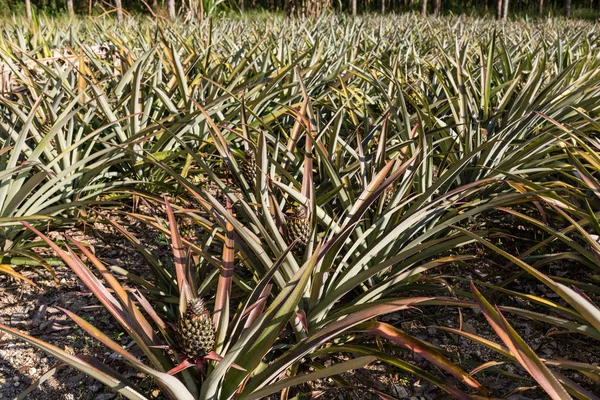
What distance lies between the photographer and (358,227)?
194cm

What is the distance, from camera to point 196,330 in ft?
4.25

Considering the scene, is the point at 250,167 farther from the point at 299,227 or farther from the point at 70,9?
the point at 70,9

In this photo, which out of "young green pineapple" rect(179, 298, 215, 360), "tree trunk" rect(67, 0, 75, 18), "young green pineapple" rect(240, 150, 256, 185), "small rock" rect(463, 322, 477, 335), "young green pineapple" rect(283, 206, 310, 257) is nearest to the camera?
"young green pineapple" rect(179, 298, 215, 360)

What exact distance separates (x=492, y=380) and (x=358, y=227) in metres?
0.70

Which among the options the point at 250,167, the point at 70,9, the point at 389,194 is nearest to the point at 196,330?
the point at 250,167

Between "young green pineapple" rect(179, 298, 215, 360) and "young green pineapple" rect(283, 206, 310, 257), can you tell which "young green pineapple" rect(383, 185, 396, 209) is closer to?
Answer: "young green pineapple" rect(283, 206, 310, 257)

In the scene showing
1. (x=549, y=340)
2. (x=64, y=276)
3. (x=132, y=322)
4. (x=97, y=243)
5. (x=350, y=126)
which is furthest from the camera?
(x=350, y=126)

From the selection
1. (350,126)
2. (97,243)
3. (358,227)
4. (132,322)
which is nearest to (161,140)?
(97,243)

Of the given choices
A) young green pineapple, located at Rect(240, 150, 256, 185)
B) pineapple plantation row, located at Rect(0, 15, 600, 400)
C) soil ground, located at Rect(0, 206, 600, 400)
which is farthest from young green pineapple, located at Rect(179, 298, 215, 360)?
young green pineapple, located at Rect(240, 150, 256, 185)

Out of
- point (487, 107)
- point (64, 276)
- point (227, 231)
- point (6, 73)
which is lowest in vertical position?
point (64, 276)

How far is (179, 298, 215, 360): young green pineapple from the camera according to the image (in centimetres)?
130

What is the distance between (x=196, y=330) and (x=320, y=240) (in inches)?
18.4

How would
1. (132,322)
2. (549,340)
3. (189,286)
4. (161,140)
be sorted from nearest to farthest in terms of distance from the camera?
(132,322), (189,286), (549,340), (161,140)

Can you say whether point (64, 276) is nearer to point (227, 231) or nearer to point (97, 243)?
point (97, 243)
